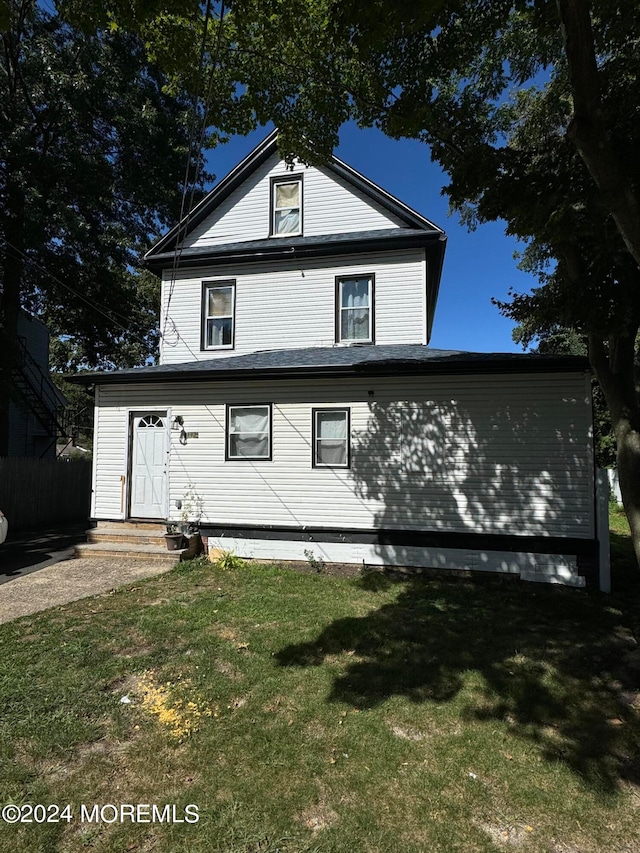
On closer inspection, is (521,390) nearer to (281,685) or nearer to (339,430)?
(339,430)

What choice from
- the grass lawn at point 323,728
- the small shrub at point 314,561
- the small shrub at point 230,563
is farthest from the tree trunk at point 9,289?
the small shrub at point 314,561

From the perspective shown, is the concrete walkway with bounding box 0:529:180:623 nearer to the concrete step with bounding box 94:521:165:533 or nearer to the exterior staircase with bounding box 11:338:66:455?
the concrete step with bounding box 94:521:165:533

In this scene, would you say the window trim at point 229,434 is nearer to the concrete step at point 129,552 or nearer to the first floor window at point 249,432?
the first floor window at point 249,432

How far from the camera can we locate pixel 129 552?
355 inches

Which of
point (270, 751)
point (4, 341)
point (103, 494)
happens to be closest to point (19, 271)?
point (4, 341)

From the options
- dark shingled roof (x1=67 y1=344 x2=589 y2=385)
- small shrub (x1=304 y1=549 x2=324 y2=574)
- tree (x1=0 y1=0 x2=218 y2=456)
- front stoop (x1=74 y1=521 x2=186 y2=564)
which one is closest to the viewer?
dark shingled roof (x1=67 y1=344 x2=589 y2=385)

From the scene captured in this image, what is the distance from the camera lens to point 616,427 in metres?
6.35

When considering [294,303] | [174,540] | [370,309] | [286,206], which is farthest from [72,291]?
[174,540]

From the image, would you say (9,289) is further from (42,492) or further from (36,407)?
(42,492)

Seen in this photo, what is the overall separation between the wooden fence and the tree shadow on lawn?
433 inches

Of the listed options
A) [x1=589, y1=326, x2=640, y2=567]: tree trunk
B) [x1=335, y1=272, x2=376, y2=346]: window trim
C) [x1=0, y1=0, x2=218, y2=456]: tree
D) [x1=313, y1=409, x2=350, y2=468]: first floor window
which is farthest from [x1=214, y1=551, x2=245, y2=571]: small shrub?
[x1=0, y1=0, x2=218, y2=456]: tree

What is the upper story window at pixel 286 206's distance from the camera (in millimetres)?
11500

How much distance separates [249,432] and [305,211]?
5.90m

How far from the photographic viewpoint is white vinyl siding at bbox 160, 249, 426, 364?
10328 millimetres
